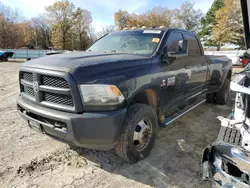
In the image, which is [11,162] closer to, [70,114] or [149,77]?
[70,114]

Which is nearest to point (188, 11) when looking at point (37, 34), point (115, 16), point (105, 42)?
point (115, 16)

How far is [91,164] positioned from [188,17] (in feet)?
171

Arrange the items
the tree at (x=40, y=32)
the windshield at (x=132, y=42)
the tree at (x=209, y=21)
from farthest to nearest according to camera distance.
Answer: the tree at (x=40, y=32) < the tree at (x=209, y=21) < the windshield at (x=132, y=42)

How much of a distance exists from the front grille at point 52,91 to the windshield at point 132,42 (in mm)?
1413

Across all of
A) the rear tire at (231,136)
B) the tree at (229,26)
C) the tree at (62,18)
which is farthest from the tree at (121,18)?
the rear tire at (231,136)

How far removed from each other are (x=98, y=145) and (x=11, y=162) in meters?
1.39

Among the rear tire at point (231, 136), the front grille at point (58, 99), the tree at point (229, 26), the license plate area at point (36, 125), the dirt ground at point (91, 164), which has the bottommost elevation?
the dirt ground at point (91, 164)

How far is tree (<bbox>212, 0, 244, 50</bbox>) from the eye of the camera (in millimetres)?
29712

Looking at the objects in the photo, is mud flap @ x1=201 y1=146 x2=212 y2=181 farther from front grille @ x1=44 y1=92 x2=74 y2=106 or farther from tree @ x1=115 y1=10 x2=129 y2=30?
tree @ x1=115 y1=10 x2=129 y2=30

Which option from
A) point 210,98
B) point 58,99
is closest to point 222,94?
point 210,98

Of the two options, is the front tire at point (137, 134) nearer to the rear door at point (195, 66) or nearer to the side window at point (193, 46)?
Answer: the rear door at point (195, 66)

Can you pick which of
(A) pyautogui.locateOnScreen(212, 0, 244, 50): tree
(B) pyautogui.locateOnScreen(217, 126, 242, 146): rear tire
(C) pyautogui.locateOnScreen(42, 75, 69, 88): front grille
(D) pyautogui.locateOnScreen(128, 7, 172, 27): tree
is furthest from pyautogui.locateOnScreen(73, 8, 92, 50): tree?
(B) pyautogui.locateOnScreen(217, 126, 242, 146): rear tire

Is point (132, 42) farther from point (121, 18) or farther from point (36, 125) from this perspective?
point (121, 18)

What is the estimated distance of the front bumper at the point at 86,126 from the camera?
223 cm
